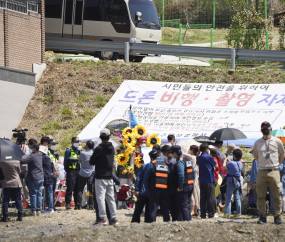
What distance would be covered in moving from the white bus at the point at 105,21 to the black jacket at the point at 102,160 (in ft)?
46.5

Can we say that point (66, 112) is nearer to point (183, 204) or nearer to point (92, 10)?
point (92, 10)

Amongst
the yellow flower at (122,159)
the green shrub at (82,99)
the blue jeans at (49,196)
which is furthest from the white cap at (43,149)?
the green shrub at (82,99)

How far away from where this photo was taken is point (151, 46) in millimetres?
21547

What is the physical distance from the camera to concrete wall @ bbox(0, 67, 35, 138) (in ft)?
60.2

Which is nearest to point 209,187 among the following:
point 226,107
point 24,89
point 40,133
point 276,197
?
point 276,197

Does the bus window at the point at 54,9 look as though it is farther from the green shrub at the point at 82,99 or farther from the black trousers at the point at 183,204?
the black trousers at the point at 183,204

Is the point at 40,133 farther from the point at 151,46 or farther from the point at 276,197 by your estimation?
the point at 276,197

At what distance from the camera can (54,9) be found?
2420cm

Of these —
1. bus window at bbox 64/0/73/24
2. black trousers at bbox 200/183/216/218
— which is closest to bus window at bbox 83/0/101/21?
bus window at bbox 64/0/73/24

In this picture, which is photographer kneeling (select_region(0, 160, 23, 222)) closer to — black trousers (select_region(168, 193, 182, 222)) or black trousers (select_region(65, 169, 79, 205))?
black trousers (select_region(65, 169, 79, 205))

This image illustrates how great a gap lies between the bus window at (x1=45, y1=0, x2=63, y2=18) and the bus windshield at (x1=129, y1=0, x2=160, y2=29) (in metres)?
3.71

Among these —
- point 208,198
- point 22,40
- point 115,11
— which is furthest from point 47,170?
point 115,11

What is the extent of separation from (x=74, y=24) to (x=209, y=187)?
52.0 feet

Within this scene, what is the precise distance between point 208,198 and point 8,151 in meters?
4.48
